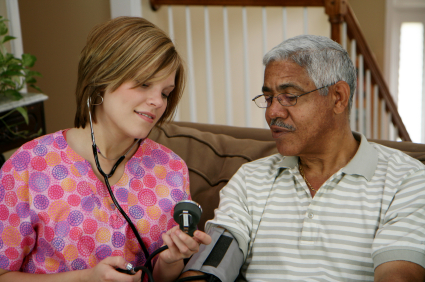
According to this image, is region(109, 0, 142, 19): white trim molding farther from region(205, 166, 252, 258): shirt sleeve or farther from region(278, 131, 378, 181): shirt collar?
region(278, 131, 378, 181): shirt collar

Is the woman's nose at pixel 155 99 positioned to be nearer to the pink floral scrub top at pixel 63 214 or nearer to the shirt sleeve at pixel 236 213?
the pink floral scrub top at pixel 63 214

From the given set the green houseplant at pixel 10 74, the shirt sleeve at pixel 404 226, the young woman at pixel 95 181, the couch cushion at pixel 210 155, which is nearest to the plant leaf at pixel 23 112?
the green houseplant at pixel 10 74

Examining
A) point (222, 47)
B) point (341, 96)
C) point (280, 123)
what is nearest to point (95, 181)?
point (280, 123)

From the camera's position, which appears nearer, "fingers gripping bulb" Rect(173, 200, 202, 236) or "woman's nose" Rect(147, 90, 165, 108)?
"fingers gripping bulb" Rect(173, 200, 202, 236)

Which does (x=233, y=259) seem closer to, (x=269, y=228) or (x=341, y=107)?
(x=269, y=228)

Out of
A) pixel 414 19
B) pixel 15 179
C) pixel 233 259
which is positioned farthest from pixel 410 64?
pixel 15 179

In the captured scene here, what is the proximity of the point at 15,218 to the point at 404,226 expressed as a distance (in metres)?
1.01

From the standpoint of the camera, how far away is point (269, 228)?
1331mm

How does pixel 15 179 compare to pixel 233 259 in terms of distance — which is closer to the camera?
pixel 15 179

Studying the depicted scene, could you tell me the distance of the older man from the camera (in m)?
1.21

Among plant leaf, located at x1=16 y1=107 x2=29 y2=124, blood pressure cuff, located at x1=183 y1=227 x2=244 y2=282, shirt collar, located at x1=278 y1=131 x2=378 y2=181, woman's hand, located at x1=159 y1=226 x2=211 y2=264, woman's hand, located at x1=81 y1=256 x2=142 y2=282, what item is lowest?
blood pressure cuff, located at x1=183 y1=227 x2=244 y2=282

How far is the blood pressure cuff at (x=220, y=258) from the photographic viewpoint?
119 centimetres

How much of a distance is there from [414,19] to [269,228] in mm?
5092

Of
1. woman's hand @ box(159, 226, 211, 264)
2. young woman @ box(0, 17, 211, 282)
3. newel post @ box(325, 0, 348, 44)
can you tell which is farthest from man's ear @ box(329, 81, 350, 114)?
newel post @ box(325, 0, 348, 44)
